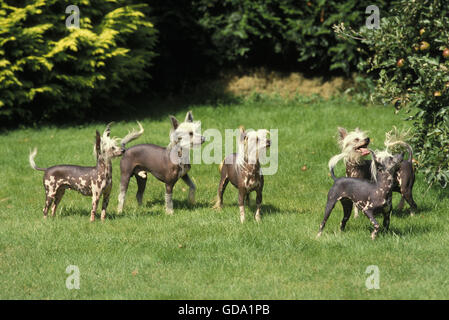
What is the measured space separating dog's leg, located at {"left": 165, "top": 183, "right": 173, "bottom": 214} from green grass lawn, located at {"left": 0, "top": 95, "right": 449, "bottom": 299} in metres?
0.14

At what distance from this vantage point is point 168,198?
10375 mm

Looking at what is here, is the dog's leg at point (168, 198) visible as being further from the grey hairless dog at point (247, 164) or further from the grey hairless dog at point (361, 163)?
the grey hairless dog at point (361, 163)

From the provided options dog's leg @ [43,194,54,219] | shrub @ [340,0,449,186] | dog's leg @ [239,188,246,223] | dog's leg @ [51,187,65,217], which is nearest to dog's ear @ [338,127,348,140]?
shrub @ [340,0,449,186]

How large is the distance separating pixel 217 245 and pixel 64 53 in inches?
353

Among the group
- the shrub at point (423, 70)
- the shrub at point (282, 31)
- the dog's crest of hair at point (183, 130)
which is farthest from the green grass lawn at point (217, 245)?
the shrub at point (282, 31)

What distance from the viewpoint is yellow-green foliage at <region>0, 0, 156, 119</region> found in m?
15.8

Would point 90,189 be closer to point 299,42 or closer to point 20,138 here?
point 20,138

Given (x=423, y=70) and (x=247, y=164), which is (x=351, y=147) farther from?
(x=423, y=70)

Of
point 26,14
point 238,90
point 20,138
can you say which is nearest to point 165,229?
point 20,138

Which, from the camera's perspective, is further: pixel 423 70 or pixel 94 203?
pixel 423 70

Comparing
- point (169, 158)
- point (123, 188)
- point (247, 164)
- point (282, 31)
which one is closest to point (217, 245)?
point (247, 164)

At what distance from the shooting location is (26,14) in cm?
1594

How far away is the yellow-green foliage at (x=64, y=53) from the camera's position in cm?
1578

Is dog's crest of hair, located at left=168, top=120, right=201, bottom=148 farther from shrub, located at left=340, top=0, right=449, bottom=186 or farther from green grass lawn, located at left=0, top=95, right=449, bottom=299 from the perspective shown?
shrub, located at left=340, top=0, right=449, bottom=186
